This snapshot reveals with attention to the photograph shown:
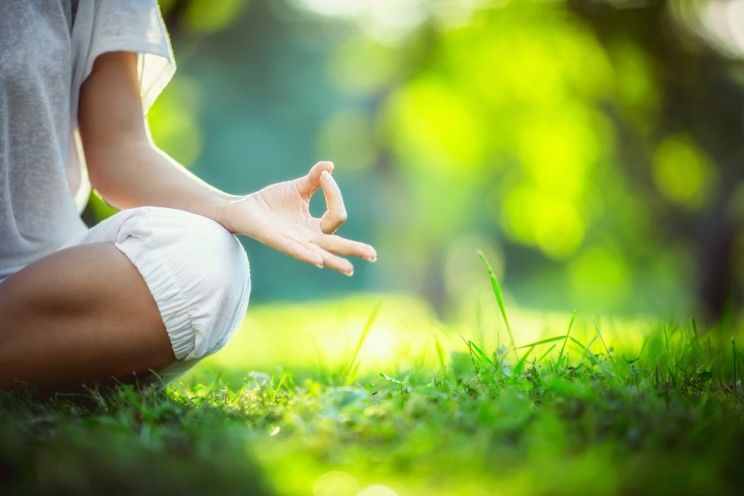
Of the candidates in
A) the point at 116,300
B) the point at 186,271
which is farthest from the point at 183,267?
the point at 116,300

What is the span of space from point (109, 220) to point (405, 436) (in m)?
1.13

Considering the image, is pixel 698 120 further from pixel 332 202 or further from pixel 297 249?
pixel 297 249

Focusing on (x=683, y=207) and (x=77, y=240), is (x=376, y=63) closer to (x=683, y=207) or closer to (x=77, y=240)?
(x=683, y=207)

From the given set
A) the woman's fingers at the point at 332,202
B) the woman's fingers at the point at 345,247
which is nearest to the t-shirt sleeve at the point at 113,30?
the woman's fingers at the point at 332,202

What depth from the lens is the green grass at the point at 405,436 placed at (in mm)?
1374

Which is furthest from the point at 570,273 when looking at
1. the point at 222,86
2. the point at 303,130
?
the point at 222,86

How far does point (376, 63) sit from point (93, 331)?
724 inches

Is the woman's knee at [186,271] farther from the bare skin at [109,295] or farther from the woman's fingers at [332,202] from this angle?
the woman's fingers at [332,202]

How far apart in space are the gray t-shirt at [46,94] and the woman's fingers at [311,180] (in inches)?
31.0

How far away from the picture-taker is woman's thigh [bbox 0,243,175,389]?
2035mm

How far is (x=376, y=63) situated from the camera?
64.6 feet

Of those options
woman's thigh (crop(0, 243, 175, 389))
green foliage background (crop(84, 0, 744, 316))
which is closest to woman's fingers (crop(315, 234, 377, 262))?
woman's thigh (crop(0, 243, 175, 389))

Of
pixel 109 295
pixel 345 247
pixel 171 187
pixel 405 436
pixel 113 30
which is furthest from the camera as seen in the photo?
pixel 113 30

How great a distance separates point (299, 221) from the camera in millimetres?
2256
